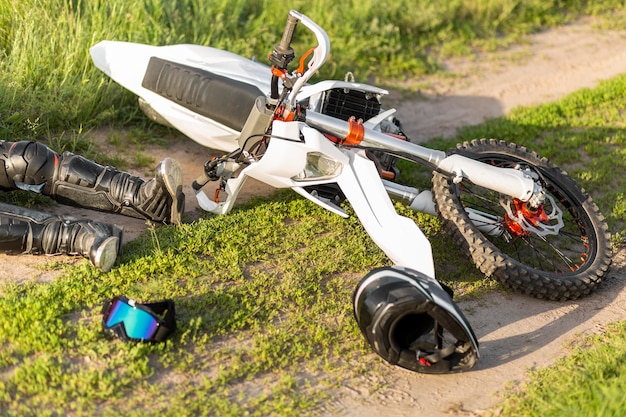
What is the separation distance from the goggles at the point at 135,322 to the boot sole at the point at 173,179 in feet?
3.18

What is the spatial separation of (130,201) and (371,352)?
1.96 meters

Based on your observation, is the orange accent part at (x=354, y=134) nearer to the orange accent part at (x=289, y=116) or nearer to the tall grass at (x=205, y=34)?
the orange accent part at (x=289, y=116)

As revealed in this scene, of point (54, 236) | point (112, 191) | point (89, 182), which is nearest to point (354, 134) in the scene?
point (112, 191)

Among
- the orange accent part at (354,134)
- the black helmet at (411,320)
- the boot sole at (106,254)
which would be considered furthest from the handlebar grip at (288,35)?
the boot sole at (106,254)

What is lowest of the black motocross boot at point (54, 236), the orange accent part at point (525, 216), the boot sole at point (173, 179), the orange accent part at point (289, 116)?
the black motocross boot at point (54, 236)

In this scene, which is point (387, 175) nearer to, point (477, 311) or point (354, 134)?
point (354, 134)

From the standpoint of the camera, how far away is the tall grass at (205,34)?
20.9ft

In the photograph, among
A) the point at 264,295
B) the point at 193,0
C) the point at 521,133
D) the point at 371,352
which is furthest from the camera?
the point at 193,0

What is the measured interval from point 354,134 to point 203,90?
137cm

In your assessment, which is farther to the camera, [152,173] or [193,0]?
[193,0]

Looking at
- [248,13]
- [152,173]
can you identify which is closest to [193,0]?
[248,13]

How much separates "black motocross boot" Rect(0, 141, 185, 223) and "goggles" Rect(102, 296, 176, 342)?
102 cm

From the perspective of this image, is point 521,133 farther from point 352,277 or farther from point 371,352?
point 371,352

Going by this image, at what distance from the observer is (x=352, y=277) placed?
518 cm
